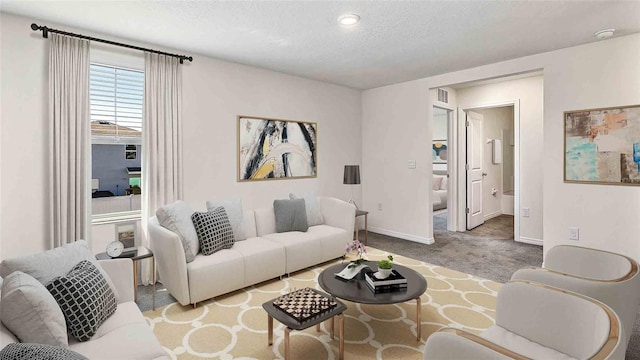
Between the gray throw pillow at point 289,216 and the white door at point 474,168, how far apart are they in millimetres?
3493

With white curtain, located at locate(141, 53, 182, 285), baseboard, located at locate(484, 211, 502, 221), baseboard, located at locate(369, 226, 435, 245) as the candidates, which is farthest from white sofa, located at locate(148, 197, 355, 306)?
baseboard, located at locate(484, 211, 502, 221)

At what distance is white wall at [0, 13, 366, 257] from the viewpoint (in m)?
2.80

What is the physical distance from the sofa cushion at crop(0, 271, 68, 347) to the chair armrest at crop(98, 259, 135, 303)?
26.2 inches

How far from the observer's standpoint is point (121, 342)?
166 cm

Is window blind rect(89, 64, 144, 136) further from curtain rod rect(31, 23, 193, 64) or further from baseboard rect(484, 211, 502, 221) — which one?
baseboard rect(484, 211, 502, 221)

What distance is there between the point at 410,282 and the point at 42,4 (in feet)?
12.2

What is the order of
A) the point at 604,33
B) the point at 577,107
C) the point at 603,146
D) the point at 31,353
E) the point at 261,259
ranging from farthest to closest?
the point at 577,107
the point at 603,146
the point at 261,259
the point at 604,33
the point at 31,353

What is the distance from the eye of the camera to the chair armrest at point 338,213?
435 centimetres

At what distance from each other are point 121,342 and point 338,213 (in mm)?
3101

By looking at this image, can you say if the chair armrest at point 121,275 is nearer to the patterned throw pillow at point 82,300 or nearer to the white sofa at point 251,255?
the patterned throw pillow at point 82,300

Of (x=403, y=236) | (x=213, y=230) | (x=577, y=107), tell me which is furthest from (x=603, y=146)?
(x=213, y=230)

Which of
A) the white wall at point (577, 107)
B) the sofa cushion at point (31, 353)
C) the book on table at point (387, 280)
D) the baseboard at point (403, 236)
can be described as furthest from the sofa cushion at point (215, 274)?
the white wall at point (577, 107)

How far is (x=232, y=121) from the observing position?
13.8ft

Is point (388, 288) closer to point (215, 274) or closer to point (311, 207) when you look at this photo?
point (215, 274)
